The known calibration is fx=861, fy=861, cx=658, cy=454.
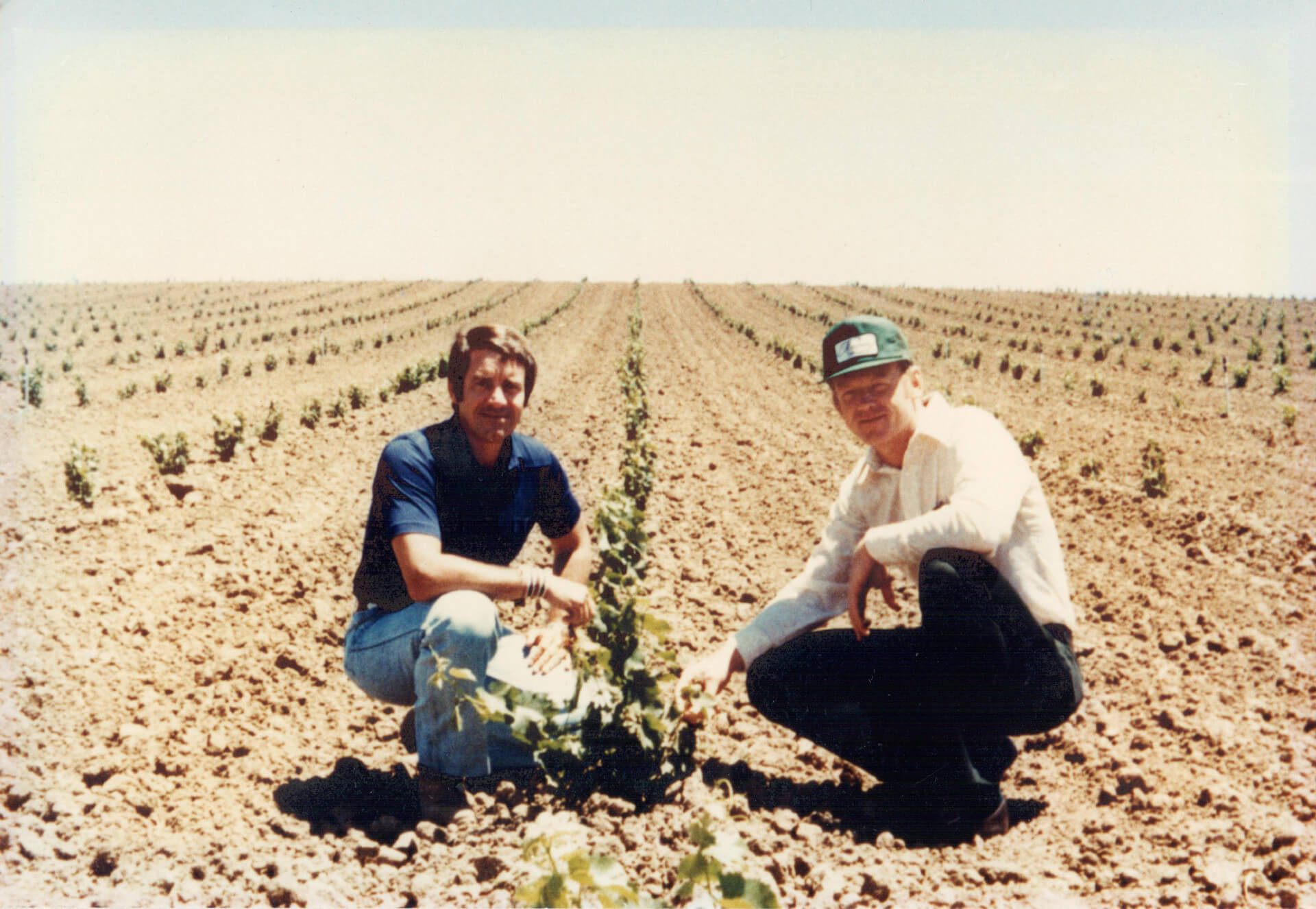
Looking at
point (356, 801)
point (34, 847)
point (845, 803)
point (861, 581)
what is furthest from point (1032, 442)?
point (34, 847)

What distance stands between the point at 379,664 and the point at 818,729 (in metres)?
1.52

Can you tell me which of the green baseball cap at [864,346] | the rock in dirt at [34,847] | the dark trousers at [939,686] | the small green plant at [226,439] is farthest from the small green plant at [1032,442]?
the rock in dirt at [34,847]

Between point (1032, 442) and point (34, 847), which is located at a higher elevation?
point (1032, 442)

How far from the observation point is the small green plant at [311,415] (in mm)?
10227

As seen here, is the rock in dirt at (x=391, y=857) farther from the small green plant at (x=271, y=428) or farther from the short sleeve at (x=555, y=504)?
the small green plant at (x=271, y=428)

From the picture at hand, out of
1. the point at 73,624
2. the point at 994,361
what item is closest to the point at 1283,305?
the point at 994,361

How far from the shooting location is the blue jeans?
2.72 metres

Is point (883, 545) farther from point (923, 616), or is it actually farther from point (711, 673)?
point (711, 673)

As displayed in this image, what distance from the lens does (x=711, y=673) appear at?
2.83 meters

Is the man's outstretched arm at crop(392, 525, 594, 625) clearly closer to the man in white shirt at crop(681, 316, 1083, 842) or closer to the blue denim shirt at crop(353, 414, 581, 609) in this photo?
the blue denim shirt at crop(353, 414, 581, 609)

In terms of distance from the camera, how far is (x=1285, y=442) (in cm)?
888

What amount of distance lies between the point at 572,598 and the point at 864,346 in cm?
125

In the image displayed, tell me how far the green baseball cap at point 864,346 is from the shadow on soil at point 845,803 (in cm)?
133

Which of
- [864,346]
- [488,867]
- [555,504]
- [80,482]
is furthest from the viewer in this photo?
[80,482]
